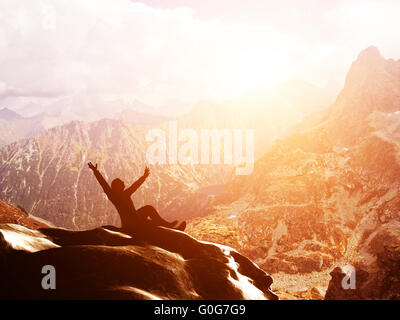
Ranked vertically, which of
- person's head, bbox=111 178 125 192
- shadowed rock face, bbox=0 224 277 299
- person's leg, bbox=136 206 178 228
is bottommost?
shadowed rock face, bbox=0 224 277 299

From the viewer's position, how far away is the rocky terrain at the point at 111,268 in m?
11.0

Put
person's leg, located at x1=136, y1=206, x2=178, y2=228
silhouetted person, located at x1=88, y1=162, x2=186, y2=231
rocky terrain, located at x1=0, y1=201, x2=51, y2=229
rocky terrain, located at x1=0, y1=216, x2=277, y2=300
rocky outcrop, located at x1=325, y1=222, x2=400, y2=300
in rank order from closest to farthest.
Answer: rocky terrain, located at x1=0, y1=216, x2=277, y2=300, silhouetted person, located at x1=88, y1=162, x2=186, y2=231, person's leg, located at x1=136, y1=206, x2=178, y2=228, rocky outcrop, located at x1=325, y1=222, x2=400, y2=300, rocky terrain, located at x1=0, y1=201, x2=51, y2=229

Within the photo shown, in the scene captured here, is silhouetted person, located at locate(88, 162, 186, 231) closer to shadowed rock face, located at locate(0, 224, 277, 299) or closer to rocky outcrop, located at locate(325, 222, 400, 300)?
shadowed rock face, located at locate(0, 224, 277, 299)

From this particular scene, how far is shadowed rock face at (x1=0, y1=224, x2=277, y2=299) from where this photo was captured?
1105 cm

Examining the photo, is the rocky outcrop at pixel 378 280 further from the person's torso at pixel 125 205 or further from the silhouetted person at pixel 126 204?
the person's torso at pixel 125 205

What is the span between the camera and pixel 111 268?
12070 millimetres

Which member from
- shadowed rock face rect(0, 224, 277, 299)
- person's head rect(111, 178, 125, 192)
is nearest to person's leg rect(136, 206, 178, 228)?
shadowed rock face rect(0, 224, 277, 299)

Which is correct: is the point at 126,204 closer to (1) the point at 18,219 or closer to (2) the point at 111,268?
(2) the point at 111,268

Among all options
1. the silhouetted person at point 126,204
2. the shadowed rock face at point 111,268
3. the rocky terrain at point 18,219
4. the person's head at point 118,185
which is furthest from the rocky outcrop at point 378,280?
the rocky terrain at point 18,219

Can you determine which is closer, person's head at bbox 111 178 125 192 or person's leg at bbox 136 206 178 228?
person's head at bbox 111 178 125 192

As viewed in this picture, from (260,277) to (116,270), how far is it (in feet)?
29.8

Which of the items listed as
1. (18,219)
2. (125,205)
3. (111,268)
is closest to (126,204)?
A: (125,205)
